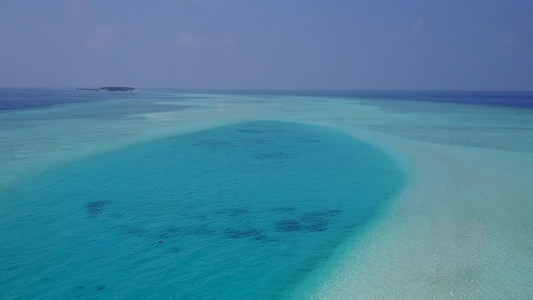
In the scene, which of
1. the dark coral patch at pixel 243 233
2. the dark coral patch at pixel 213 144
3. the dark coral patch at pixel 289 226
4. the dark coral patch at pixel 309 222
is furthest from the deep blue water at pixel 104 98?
the dark coral patch at pixel 243 233

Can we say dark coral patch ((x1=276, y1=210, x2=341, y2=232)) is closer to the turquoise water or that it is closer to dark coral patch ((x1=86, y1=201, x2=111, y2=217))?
the turquoise water

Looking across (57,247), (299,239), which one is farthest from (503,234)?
(57,247)

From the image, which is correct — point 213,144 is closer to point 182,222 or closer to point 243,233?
point 182,222

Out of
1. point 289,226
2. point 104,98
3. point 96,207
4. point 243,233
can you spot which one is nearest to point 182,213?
point 243,233

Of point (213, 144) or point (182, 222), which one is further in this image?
point (213, 144)

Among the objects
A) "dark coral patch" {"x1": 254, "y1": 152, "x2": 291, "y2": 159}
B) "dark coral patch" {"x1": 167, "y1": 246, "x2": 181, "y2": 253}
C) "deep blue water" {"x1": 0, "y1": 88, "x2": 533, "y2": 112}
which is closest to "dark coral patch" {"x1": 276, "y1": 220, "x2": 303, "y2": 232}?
"dark coral patch" {"x1": 167, "y1": 246, "x2": 181, "y2": 253}

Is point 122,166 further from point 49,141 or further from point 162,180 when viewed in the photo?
point 49,141

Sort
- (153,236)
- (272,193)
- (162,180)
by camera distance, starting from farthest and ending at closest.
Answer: (162,180)
(272,193)
(153,236)

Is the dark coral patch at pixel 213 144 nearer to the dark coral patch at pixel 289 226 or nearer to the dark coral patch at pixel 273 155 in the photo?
the dark coral patch at pixel 273 155
